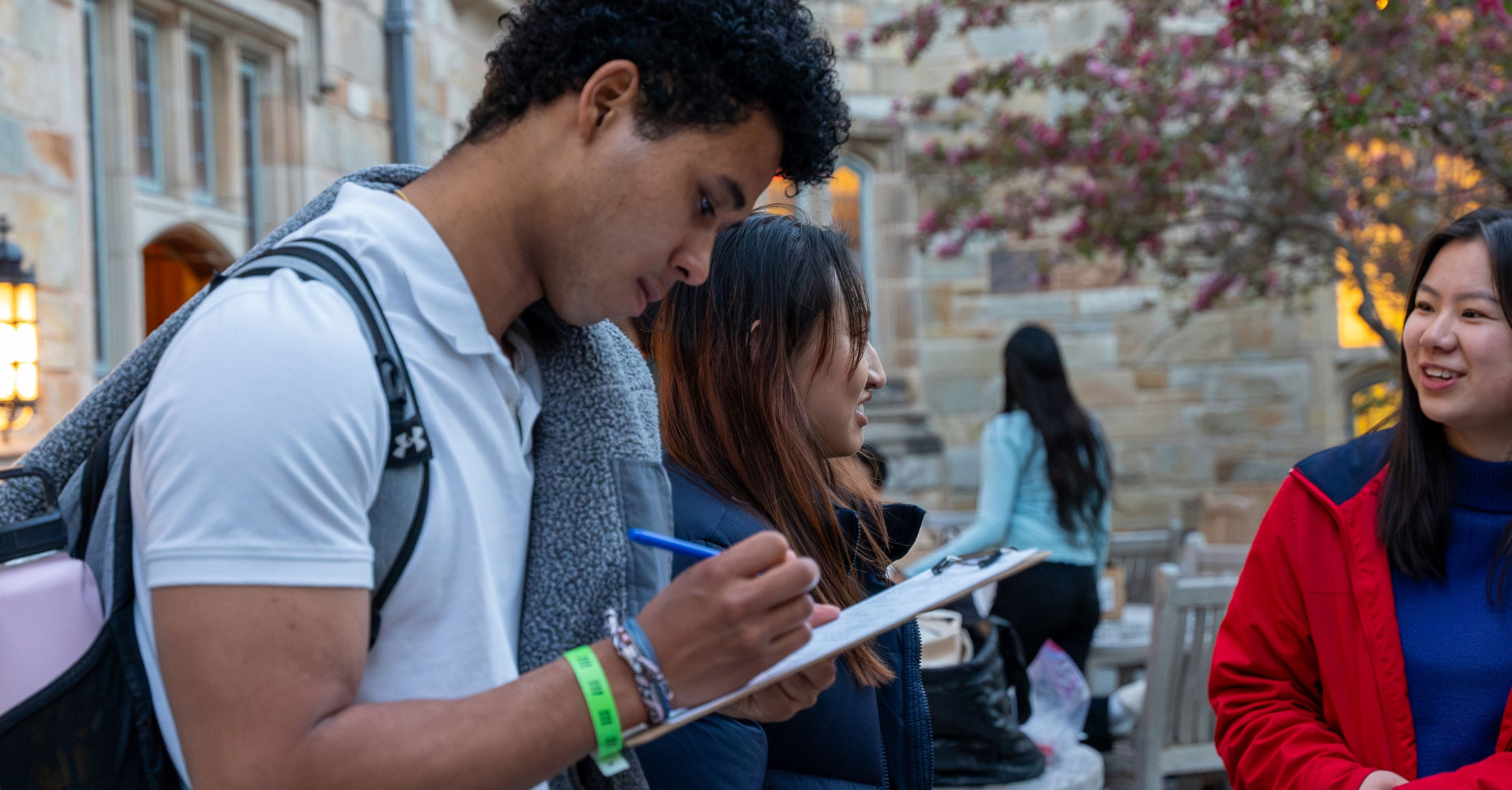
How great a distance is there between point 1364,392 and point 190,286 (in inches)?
286

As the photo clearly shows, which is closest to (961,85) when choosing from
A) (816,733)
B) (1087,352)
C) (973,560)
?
(1087,352)

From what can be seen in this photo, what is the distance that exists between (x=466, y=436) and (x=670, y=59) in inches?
13.9

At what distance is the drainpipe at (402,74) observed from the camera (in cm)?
494

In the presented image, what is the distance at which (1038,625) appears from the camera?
13.3 ft

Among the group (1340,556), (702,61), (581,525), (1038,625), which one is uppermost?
(702,61)

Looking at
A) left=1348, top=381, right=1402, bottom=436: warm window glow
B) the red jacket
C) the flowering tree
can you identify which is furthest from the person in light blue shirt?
left=1348, top=381, right=1402, bottom=436: warm window glow

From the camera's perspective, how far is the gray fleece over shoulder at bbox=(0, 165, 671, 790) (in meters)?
0.96

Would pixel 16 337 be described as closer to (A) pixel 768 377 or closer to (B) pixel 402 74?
(B) pixel 402 74

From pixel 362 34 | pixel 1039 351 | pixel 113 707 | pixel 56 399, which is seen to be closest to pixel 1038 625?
pixel 1039 351

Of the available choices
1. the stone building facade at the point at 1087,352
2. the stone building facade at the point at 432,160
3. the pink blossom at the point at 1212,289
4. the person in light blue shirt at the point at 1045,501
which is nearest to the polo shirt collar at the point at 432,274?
the stone building facade at the point at 432,160

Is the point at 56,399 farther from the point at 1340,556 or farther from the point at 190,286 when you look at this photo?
Answer: the point at 1340,556

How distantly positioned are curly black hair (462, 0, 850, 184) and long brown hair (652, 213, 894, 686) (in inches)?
25.4

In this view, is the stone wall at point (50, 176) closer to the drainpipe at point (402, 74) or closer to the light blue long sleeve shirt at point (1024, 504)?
the drainpipe at point (402, 74)

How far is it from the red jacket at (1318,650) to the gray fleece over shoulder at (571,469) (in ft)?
3.81
